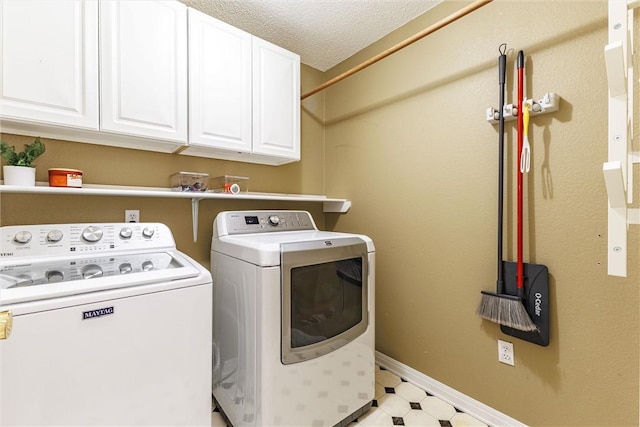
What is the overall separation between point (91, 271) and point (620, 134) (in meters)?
2.00

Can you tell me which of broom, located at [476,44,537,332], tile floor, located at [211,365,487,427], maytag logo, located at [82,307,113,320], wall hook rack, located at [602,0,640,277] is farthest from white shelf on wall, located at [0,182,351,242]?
wall hook rack, located at [602,0,640,277]

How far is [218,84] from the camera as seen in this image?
1741 millimetres

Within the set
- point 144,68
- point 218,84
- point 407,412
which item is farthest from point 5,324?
point 407,412

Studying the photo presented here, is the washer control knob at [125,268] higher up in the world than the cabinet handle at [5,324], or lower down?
higher up

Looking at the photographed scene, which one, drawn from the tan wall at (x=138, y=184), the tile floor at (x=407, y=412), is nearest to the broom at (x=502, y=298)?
the tile floor at (x=407, y=412)

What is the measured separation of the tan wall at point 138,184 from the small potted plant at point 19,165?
0.70ft

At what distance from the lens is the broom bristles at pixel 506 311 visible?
4.50ft

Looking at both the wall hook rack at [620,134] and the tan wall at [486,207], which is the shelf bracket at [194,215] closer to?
the tan wall at [486,207]

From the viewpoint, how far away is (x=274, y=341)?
1.30m

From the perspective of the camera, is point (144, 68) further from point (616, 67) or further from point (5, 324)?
point (616, 67)

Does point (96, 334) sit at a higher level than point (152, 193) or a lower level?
lower

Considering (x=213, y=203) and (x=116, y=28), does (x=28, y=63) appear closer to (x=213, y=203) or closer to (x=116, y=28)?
(x=116, y=28)

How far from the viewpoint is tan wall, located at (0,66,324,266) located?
1.48m

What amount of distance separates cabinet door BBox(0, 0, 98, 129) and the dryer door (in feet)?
3.81
